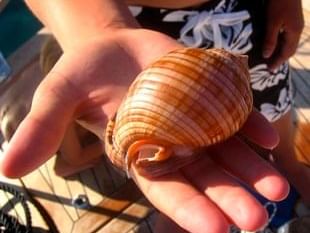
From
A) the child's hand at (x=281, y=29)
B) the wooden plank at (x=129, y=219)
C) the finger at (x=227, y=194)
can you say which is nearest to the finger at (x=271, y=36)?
the child's hand at (x=281, y=29)

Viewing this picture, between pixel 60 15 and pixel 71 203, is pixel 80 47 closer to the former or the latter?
pixel 60 15

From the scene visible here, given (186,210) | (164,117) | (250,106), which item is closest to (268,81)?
(250,106)

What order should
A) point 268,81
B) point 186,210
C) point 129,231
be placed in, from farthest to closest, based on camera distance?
point 129,231, point 268,81, point 186,210

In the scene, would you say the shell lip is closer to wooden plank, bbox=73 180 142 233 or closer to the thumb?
the thumb

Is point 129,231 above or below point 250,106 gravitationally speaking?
below

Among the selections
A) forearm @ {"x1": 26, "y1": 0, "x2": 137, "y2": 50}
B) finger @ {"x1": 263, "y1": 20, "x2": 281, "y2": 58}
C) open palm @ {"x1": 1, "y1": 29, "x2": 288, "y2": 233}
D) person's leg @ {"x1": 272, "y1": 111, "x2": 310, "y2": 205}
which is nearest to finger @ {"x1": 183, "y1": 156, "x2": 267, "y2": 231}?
open palm @ {"x1": 1, "y1": 29, "x2": 288, "y2": 233}
